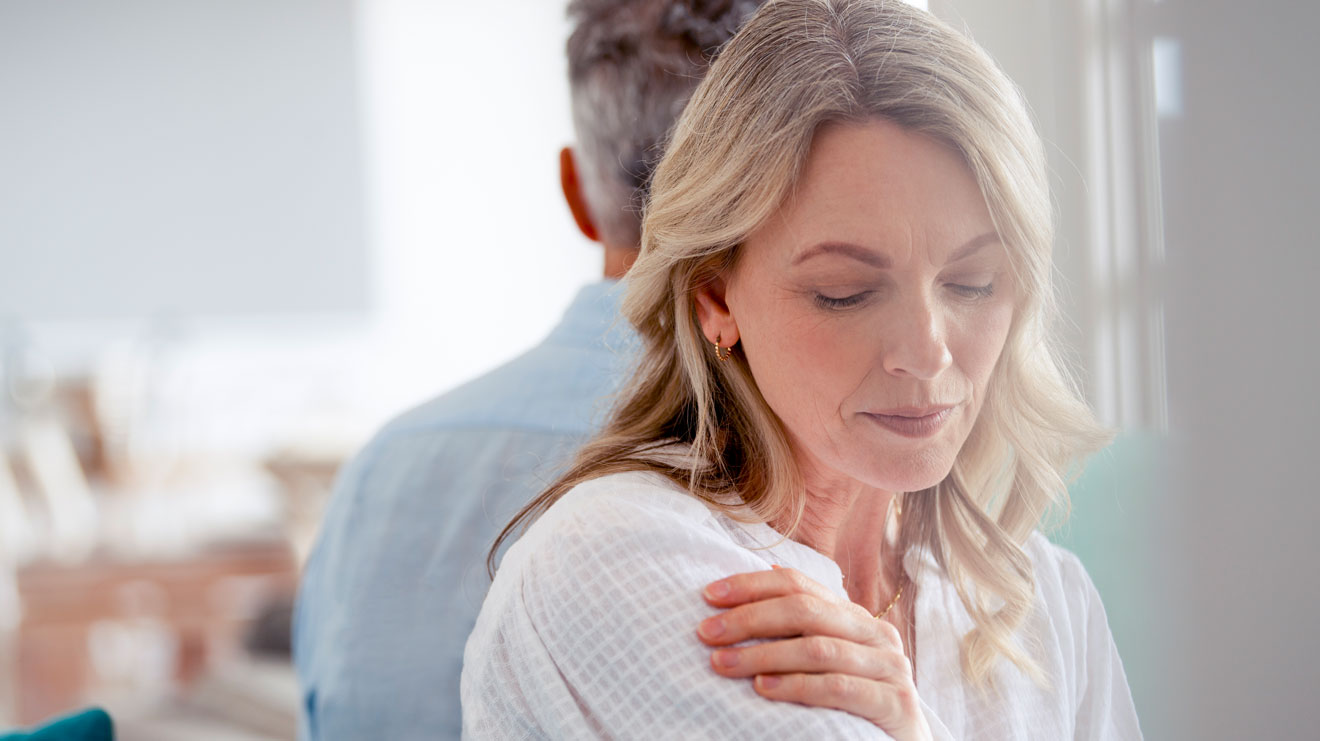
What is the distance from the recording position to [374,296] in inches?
220

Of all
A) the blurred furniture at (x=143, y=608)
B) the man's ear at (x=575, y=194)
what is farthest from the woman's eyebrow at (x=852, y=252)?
the blurred furniture at (x=143, y=608)

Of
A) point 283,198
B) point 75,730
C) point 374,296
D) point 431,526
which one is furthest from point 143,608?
point 283,198

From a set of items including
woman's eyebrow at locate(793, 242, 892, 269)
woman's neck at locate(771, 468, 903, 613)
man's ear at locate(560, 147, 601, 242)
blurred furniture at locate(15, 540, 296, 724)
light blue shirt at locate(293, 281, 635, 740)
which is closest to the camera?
woman's eyebrow at locate(793, 242, 892, 269)

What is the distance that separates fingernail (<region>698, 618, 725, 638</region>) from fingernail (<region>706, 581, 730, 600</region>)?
14mm

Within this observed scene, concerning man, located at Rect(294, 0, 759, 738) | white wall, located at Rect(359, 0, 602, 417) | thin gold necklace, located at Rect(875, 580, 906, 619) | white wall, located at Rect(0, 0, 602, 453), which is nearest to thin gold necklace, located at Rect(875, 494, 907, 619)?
thin gold necklace, located at Rect(875, 580, 906, 619)

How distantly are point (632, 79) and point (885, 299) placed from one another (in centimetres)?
48

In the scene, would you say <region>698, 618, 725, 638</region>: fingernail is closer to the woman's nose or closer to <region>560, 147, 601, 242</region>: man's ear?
the woman's nose

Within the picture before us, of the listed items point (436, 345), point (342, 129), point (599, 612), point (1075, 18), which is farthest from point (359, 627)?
point (342, 129)

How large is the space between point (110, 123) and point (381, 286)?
4.51ft

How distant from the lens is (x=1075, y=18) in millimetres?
522

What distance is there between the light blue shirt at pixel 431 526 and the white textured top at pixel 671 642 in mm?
249

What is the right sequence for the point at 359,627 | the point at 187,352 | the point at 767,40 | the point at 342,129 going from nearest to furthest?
1. the point at 767,40
2. the point at 359,627
3. the point at 187,352
4. the point at 342,129

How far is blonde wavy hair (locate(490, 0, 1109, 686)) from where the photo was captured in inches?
19.2

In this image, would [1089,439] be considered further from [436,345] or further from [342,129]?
[342,129]
